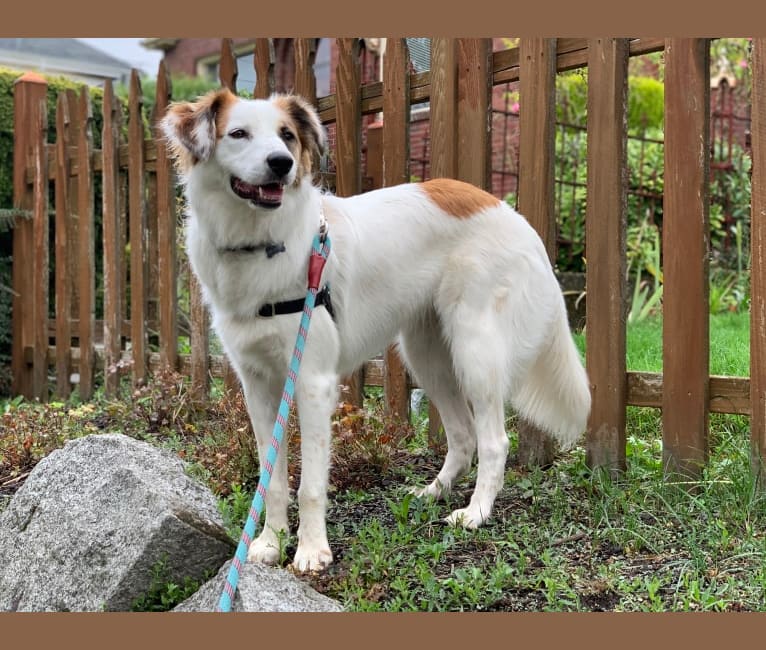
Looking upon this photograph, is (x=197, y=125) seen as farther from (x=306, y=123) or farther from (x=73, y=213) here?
(x=73, y=213)

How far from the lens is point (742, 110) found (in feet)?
36.3

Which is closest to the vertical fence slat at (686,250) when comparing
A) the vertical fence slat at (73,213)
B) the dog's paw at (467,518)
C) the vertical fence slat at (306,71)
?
the dog's paw at (467,518)

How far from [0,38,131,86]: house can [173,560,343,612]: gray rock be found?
22281 millimetres

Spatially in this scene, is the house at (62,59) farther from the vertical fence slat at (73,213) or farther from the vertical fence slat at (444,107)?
the vertical fence slat at (444,107)

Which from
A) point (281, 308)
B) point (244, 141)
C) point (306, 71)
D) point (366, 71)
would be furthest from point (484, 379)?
point (366, 71)

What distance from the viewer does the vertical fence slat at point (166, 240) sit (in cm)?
520

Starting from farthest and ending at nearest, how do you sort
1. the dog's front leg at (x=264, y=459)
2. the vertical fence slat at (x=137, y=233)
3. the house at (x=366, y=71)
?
the vertical fence slat at (x=137, y=233) < the house at (x=366, y=71) < the dog's front leg at (x=264, y=459)

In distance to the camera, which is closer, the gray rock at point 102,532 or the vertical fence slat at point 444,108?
the gray rock at point 102,532

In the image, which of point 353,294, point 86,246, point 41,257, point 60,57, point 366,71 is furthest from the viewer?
point 60,57

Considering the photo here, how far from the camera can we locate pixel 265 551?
2846 mm

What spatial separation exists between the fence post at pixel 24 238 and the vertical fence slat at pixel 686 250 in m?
5.17

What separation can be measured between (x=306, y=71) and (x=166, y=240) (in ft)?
4.98

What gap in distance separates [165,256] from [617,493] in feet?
10.9

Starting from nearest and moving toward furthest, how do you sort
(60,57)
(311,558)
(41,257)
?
(311,558) < (41,257) < (60,57)
